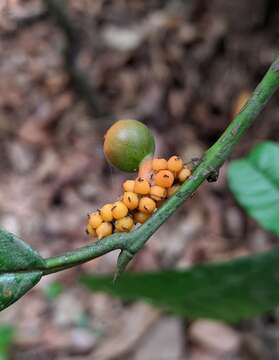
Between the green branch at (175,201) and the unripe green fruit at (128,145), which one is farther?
the unripe green fruit at (128,145)

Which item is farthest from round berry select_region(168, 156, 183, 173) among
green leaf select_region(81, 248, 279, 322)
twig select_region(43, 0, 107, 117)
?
twig select_region(43, 0, 107, 117)

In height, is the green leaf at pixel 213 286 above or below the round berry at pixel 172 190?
above

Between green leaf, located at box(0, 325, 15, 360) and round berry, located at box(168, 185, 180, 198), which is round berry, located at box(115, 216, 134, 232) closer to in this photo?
round berry, located at box(168, 185, 180, 198)

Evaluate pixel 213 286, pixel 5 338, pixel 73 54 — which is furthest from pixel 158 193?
pixel 73 54

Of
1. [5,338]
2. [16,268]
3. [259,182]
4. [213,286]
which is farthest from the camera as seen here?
[5,338]

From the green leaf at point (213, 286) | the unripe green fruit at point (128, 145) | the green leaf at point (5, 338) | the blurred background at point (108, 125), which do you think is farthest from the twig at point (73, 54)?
the unripe green fruit at point (128, 145)

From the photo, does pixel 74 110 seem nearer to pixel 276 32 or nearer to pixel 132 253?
pixel 276 32

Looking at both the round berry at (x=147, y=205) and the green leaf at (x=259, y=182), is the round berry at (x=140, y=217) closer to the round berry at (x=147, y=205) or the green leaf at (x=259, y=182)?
the round berry at (x=147, y=205)

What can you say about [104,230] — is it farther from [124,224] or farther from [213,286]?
[213,286]
